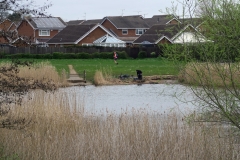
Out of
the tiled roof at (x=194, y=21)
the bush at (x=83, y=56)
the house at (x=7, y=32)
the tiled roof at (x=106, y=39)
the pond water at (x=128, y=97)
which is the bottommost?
the pond water at (x=128, y=97)

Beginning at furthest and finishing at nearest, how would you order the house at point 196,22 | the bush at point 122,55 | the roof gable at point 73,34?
1. the roof gable at point 73,34
2. the bush at point 122,55
3. the house at point 196,22

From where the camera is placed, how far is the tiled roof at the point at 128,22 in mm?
80531

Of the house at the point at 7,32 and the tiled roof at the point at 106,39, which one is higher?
the house at the point at 7,32

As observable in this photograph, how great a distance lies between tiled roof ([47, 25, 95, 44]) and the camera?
67.9 metres

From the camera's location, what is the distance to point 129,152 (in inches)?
403

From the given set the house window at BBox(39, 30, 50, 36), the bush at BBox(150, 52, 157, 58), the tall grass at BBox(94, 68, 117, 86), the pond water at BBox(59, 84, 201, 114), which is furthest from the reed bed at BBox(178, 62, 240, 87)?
the house window at BBox(39, 30, 50, 36)

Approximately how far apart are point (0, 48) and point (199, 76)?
4342 millimetres

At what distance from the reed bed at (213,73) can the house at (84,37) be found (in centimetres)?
5917

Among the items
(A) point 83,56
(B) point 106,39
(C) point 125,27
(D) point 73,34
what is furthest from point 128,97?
(C) point 125,27

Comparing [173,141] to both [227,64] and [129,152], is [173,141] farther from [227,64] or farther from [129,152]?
[227,64]

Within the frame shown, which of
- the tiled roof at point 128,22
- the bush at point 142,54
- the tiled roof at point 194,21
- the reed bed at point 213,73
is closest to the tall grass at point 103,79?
the tiled roof at point 194,21

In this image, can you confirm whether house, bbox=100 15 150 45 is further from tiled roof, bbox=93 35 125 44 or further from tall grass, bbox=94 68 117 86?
tall grass, bbox=94 68 117 86

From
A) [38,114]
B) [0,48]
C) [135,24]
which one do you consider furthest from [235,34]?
[135,24]

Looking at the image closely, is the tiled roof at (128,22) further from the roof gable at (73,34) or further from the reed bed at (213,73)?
the reed bed at (213,73)
